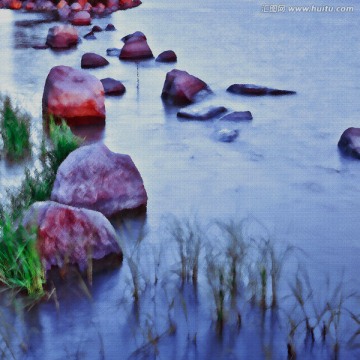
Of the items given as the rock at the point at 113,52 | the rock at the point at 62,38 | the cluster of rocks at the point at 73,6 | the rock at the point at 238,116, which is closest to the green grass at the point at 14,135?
the rock at the point at 238,116

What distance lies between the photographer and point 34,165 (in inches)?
190

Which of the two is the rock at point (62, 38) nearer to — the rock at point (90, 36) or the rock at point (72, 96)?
the rock at point (90, 36)

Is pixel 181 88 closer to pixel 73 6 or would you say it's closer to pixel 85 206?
pixel 85 206

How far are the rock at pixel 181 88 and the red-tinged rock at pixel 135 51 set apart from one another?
2708mm

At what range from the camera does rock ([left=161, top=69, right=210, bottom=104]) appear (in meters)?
6.86

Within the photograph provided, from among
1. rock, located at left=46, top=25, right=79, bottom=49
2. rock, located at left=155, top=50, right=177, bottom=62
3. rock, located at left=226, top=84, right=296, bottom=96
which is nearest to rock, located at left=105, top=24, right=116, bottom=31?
rock, located at left=46, top=25, right=79, bottom=49

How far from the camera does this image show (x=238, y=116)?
243 inches

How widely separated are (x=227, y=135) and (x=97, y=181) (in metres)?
2.00

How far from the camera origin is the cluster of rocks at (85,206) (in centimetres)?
319

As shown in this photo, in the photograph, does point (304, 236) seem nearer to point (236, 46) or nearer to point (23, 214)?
point (23, 214)

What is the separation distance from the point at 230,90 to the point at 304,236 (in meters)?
3.89

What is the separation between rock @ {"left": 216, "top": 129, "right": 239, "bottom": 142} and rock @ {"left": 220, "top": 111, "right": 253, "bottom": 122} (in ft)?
1.19

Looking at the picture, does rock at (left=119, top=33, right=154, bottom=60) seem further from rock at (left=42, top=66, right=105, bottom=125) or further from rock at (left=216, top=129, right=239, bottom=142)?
rock at (left=216, top=129, right=239, bottom=142)

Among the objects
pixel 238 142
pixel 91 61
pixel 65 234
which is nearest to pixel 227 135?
pixel 238 142
